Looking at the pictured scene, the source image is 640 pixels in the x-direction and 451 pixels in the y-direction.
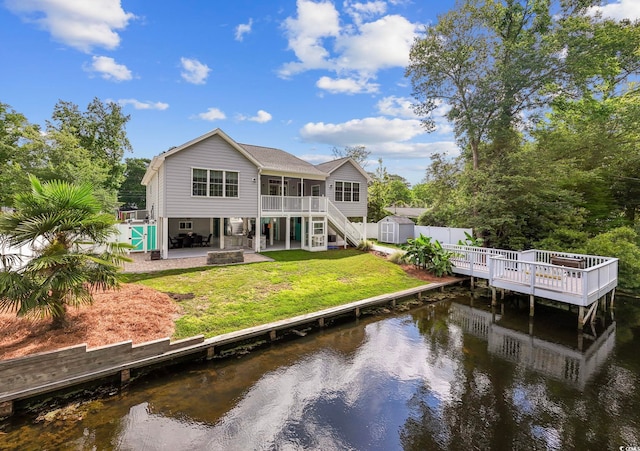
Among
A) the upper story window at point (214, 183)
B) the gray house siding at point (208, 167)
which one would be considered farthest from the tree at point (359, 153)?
the upper story window at point (214, 183)

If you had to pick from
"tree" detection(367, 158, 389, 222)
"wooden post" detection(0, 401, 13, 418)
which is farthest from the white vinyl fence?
"wooden post" detection(0, 401, 13, 418)

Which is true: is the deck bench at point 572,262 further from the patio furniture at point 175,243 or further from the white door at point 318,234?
the patio furniture at point 175,243

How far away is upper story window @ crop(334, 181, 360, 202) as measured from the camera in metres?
21.0

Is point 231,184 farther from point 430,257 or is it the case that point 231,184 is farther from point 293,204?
point 430,257

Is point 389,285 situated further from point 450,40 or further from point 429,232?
point 450,40

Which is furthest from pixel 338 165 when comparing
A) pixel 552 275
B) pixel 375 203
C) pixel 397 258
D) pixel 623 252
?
pixel 623 252

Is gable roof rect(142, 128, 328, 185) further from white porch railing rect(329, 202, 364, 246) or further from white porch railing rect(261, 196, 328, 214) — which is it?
white porch railing rect(329, 202, 364, 246)

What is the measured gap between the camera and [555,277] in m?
10.2

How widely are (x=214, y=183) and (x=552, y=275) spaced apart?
15593mm

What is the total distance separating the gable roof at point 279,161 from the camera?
18047 mm

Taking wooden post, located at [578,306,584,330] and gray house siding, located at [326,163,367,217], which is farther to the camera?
gray house siding, located at [326,163,367,217]

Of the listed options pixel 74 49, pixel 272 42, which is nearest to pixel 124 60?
pixel 74 49

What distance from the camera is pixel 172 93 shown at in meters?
20.9

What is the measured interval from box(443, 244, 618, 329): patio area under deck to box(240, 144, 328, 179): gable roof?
1085cm
